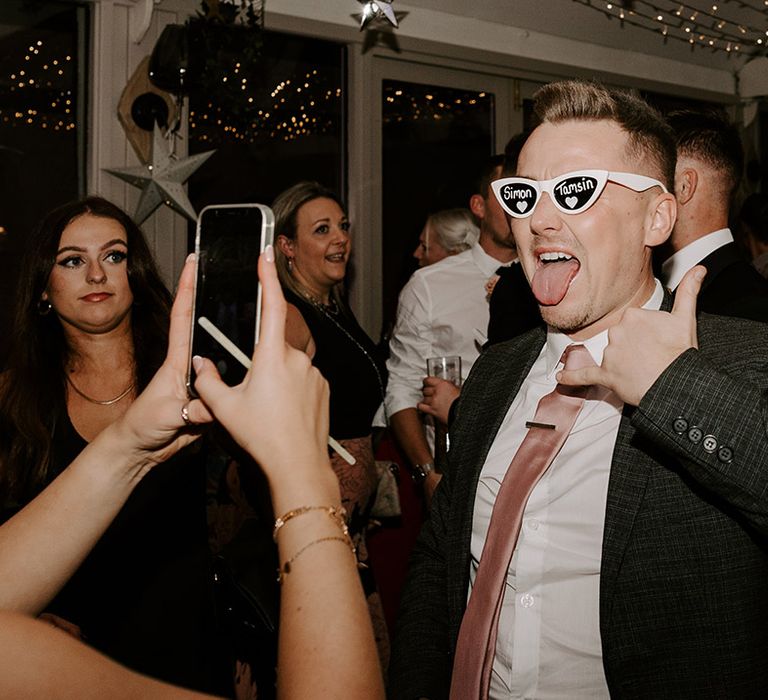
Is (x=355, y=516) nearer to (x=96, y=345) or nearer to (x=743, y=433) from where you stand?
(x=96, y=345)

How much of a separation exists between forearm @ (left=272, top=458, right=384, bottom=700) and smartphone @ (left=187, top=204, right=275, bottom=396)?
216 millimetres

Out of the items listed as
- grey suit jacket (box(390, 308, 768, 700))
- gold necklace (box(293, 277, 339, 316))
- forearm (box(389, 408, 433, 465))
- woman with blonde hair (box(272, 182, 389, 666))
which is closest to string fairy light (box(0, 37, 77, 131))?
woman with blonde hair (box(272, 182, 389, 666))

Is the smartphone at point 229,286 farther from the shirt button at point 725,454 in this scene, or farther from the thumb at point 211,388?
the shirt button at point 725,454

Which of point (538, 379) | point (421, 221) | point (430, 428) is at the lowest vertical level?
point (430, 428)

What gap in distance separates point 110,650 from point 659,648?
Answer: 1.46 meters

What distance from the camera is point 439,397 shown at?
2.83 m

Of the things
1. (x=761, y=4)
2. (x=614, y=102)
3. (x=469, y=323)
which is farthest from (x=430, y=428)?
(x=761, y=4)

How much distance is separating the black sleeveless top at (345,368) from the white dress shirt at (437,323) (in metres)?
0.16

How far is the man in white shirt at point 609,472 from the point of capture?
4.14ft

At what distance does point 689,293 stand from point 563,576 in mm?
563

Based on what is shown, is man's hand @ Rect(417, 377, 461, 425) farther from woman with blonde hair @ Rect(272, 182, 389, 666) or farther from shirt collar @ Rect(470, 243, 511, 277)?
shirt collar @ Rect(470, 243, 511, 277)

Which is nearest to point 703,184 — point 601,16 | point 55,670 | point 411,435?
point 411,435

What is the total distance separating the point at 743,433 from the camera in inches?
47.5

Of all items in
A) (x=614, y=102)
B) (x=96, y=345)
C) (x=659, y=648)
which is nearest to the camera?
(x=659, y=648)
